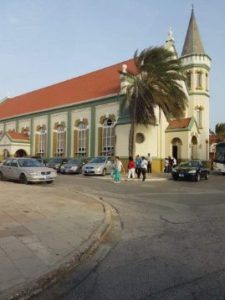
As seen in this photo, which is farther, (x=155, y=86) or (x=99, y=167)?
(x=155, y=86)

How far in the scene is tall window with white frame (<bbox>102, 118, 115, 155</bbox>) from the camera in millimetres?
36938

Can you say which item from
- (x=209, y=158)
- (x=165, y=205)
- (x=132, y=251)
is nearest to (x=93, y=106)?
(x=209, y=158)

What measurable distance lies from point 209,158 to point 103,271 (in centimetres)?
3877

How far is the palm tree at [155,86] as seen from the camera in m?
29.1

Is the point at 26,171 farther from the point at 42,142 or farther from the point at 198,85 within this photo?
the point at 198,85

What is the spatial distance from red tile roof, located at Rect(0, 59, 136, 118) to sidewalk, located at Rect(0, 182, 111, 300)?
88.2 feet

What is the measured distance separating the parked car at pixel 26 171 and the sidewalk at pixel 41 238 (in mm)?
7546

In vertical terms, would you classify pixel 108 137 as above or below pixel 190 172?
above

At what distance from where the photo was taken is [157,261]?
5.93 meters

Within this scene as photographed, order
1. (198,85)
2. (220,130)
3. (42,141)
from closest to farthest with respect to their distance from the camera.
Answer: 1. (198,85)
2. (42,141)
3. (220,130)

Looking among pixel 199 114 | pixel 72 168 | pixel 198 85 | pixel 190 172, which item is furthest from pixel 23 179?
pixel 198 85

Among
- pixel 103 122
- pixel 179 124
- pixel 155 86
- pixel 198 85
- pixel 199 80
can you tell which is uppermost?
pixel 199 80

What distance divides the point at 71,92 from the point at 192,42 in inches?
648

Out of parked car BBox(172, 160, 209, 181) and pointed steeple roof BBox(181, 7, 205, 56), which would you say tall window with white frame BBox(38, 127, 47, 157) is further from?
parked car BBox(172, 160, 209, 181)
